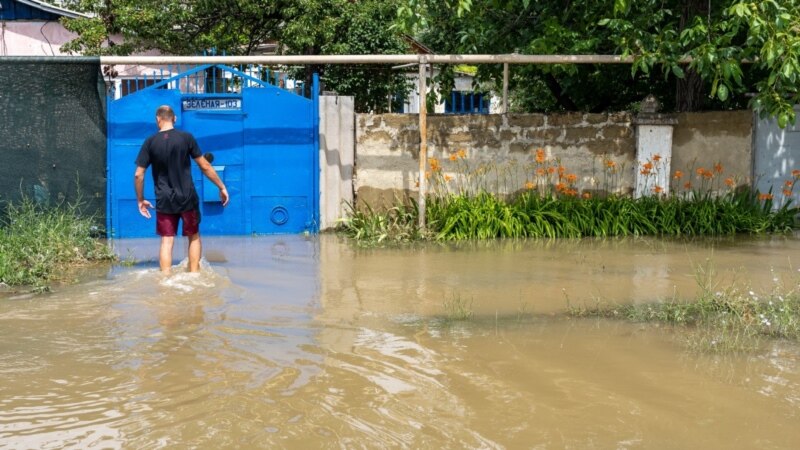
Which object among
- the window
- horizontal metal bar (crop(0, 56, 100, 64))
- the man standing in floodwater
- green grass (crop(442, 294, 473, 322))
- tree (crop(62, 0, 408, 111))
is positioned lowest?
green grass (crop(442, 294, 473, 322))

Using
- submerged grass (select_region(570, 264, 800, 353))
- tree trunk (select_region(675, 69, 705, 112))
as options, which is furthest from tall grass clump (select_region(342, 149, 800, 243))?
submerged grass (select_region(570, 264, 800, 353))

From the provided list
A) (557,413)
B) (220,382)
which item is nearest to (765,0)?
(557,413)

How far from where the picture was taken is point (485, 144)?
11523mm

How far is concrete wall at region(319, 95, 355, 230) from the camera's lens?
36.9 ft

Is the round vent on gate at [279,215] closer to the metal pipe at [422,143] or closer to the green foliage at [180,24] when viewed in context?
the metal pipe at [422,143]

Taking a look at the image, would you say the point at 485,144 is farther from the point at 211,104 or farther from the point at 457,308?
the point at 457,308

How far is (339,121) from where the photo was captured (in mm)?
11281

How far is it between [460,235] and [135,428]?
6576 mm

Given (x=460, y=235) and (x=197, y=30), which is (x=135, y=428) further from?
(x=197, y=30)

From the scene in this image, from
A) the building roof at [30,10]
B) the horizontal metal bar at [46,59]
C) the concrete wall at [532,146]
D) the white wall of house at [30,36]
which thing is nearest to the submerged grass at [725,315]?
the concrete wall at [532,146]

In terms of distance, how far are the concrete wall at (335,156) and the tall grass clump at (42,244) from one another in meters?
2.89

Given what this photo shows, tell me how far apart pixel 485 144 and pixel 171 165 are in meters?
4.57

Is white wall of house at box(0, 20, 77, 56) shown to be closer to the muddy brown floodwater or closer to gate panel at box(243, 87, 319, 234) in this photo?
gate panel at box(243, 87, 319, 234)

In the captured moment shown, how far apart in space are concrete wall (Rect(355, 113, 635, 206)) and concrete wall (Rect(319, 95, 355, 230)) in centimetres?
17
